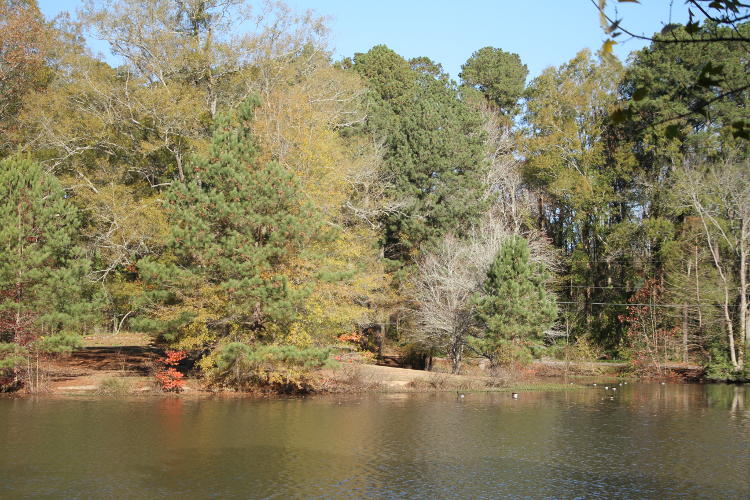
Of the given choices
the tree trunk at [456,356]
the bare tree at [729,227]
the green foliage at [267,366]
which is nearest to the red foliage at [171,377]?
the green foliage at [267,366]

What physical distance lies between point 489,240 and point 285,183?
13.1 metres

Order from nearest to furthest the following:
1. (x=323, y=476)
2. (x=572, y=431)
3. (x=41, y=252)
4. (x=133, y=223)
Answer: (x=323, y=476)
(x=572, y=431)
(x=41, y=252)
(x=133, y=223)

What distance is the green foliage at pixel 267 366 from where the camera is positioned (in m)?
27.5

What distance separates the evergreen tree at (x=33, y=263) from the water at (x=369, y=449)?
116 inches

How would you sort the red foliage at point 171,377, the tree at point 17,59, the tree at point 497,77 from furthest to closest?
1. the tree at point 497,77
2. the tree at point 17,59
3. the red foliage at point 171,377

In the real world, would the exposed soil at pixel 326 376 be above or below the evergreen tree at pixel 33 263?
below

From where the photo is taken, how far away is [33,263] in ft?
87.2

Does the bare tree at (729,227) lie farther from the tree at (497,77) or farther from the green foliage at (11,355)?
the green foliage at (11,355)

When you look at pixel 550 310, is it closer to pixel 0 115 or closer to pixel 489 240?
pixel 489 240

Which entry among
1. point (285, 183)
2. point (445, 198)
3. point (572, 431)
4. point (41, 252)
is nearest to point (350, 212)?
point (445, 198)

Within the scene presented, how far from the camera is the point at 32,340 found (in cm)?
2730

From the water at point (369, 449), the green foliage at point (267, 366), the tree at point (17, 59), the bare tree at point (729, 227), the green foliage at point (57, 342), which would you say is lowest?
the water at point (369, 449)

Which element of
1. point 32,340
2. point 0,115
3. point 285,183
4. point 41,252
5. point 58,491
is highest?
point 0,115

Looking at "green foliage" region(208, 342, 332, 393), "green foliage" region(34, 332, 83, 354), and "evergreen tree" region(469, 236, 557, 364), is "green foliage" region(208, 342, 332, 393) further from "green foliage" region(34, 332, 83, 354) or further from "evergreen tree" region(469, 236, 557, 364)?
"evergreen tree" region(469, 236, 557, 364)
